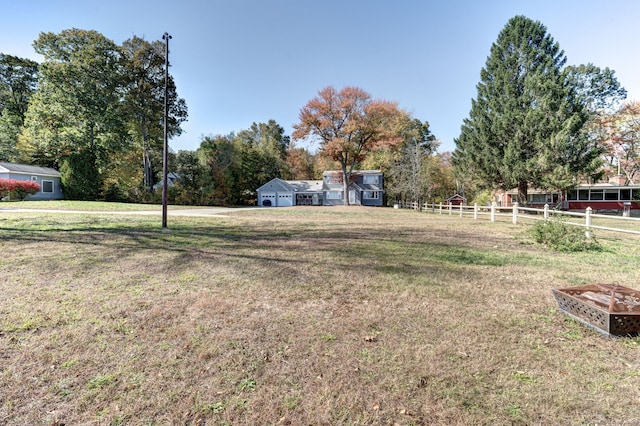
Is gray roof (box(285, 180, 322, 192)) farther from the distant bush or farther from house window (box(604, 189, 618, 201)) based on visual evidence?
house window (box(604, 189, 618, 201))

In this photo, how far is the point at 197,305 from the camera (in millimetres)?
3617

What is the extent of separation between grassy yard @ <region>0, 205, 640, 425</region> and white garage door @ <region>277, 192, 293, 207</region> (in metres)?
37.1

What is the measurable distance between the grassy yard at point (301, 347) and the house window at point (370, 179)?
3896 centimetres

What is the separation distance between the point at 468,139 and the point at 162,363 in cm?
3157

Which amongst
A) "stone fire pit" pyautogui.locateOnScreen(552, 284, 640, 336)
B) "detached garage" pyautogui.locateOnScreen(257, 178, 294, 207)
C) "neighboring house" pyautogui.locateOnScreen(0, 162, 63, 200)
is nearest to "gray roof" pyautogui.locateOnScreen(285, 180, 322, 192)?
"detached garage" pyautogui.locateOnScreen(257, 178, 294, 207)

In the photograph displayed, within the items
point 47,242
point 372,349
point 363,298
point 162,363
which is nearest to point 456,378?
point 372,349

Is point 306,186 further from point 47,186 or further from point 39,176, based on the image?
point 39,176

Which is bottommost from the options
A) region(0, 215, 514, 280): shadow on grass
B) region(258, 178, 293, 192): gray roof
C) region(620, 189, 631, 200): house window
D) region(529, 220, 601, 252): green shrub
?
region(0, 215, 514, 280): shadow on grass

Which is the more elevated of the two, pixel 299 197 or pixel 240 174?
pixel 240 174

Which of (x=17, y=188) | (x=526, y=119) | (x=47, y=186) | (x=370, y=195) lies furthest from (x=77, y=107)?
(x=526, y=119)

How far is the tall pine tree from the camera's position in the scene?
74.3 feet

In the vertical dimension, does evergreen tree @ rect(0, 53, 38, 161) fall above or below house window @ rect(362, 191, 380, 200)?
above

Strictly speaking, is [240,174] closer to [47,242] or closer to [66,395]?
[47,242]

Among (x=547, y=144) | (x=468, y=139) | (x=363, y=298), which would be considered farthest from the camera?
(x=468, y=139)
